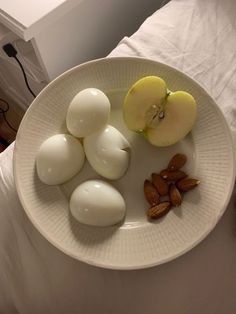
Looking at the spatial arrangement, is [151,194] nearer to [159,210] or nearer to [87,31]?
[159,210]

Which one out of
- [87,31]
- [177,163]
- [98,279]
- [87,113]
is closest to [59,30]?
[87,31]

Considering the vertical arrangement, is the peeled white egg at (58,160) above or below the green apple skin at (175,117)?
above

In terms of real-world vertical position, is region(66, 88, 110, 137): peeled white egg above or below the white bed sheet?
above

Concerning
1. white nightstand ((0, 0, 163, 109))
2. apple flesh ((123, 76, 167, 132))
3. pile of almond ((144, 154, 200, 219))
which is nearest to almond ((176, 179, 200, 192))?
pile of almond ((144, 154, 200, 219))

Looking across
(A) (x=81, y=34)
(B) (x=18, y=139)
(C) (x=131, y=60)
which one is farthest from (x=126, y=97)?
(A) (x=81, y=34)

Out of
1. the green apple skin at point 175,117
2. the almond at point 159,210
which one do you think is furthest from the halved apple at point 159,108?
the almond at point 159,210

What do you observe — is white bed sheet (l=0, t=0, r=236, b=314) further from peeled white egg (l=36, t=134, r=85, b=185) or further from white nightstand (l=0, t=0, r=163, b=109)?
white nightstand (l=0, t=0, r=163, b=109)

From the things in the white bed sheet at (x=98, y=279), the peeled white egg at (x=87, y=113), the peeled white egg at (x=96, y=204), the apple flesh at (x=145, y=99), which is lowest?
the white bed sheet at (x=98, y=279)

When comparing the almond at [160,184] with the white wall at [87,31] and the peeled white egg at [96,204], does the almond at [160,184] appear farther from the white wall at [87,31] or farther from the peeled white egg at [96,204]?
the white wall at [87,31]
